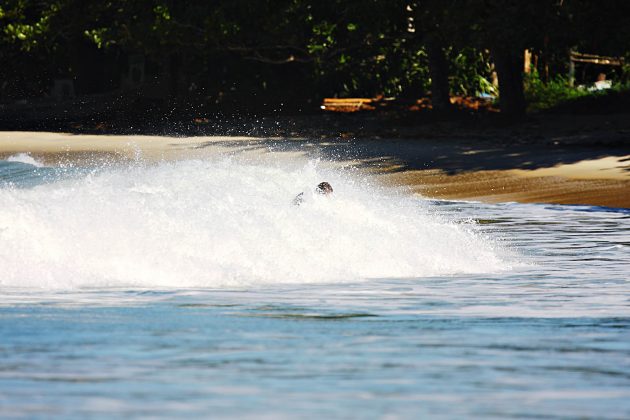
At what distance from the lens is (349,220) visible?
13.3 metres

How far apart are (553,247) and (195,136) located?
19153 mm

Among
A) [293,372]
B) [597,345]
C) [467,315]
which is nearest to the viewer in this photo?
[293,372]

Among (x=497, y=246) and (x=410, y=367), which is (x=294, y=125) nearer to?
(x=497, y=246)

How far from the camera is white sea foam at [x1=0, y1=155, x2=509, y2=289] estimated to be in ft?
35.6

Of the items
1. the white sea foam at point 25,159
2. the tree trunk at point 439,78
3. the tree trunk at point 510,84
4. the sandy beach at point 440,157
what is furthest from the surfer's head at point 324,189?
the tree trunk at point 439,78

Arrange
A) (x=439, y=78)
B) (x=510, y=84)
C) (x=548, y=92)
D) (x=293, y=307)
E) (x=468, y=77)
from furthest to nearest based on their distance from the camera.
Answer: (x=468, y=77)
(x=548, y=92)
(x=439, y=78)
(x=510, y=84)
(x=293, y=307)

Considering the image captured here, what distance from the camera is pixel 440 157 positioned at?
25.6m

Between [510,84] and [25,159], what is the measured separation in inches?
457

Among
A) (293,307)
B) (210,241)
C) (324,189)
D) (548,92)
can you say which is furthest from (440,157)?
(293,307)

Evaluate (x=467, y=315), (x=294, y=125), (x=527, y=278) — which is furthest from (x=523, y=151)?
(x=467, y=315)

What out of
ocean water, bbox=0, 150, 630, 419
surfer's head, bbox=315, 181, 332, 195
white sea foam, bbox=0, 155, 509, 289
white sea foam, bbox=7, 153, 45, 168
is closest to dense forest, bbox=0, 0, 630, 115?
white sea foam, bbox=7, 153, 45, 168

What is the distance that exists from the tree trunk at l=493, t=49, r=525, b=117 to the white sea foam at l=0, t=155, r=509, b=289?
17881 millimetres

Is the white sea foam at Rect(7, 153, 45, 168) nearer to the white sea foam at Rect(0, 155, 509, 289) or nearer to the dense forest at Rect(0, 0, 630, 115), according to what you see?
the dense forest at Rect(0, 0, 630, 115)

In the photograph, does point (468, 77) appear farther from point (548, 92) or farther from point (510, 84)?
point (510, 84)
